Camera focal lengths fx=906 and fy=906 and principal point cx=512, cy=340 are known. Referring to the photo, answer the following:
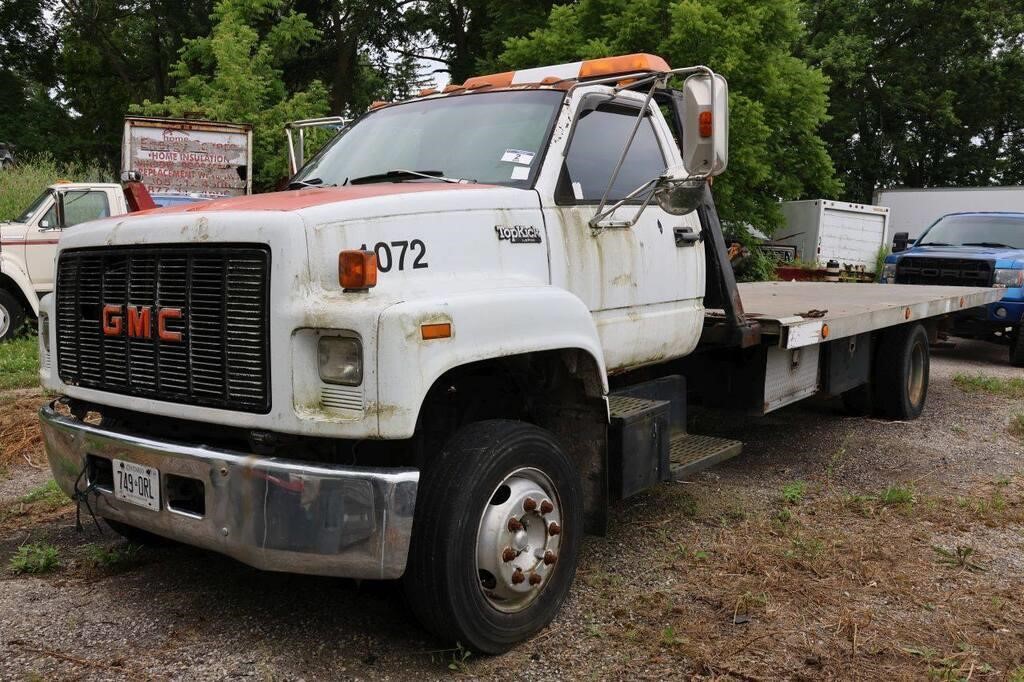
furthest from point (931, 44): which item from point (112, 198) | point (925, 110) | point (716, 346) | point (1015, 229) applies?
point (716, 346)

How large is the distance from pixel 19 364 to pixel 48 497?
4.79 meters

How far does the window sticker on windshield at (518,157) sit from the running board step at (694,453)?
1592 mm

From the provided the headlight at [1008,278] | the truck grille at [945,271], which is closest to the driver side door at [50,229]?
the truck grille at [945,271]

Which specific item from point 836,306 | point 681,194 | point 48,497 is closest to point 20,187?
point 48,497

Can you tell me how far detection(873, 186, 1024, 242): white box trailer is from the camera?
69.4ft

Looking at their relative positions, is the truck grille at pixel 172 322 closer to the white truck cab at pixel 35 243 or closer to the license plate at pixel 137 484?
the license plate at pixel 137 484

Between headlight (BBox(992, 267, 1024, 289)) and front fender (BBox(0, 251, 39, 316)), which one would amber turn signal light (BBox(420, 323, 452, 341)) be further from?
headlight (BBox(992, 267, 1024, 289))

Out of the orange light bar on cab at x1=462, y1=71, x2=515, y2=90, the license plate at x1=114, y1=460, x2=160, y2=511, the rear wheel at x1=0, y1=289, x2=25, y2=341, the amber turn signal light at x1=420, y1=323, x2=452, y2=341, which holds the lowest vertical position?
the rear wheel at x1=0, y1=289, x2=25, y2=341

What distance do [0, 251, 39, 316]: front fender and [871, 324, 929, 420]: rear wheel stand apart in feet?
32.7

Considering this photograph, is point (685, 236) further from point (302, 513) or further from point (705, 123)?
point (302, 513)

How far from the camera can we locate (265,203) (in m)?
3.49

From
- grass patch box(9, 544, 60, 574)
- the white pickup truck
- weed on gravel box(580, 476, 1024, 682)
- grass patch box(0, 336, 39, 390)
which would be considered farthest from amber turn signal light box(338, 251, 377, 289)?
grass patch box(0, 336, 39, 390)

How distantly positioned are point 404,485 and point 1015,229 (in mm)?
12514

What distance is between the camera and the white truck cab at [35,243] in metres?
11.5
